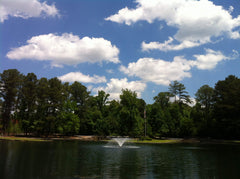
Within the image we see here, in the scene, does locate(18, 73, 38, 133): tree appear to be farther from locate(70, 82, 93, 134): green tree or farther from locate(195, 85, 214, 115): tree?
locate(195, 85, 214, 115): tree

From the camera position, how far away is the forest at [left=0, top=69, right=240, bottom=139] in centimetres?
7750

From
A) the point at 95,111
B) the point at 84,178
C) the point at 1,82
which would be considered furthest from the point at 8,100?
the point at 84,178

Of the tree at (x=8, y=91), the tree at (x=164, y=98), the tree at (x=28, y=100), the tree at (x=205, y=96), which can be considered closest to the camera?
Answer: the tree at (x=8, y=91)

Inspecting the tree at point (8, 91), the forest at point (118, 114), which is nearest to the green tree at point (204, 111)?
the forest at point (118, 114)

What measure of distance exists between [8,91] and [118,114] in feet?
133

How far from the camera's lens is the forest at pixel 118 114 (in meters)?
77.5

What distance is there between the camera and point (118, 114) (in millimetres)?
87750

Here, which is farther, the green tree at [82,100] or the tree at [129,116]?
the green tree at [82,100]

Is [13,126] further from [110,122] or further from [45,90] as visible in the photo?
[110,122]

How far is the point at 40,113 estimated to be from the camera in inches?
3246

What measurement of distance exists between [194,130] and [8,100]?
67829 millimetres

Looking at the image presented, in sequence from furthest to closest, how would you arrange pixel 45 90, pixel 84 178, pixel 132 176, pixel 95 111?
pixel 95 111
pixel 45 90
pixel 132 176
pixel 84 178

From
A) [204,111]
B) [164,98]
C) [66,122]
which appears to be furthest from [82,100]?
[204,111]

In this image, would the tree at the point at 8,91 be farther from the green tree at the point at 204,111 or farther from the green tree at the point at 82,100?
the green tree at the point at 204,111
